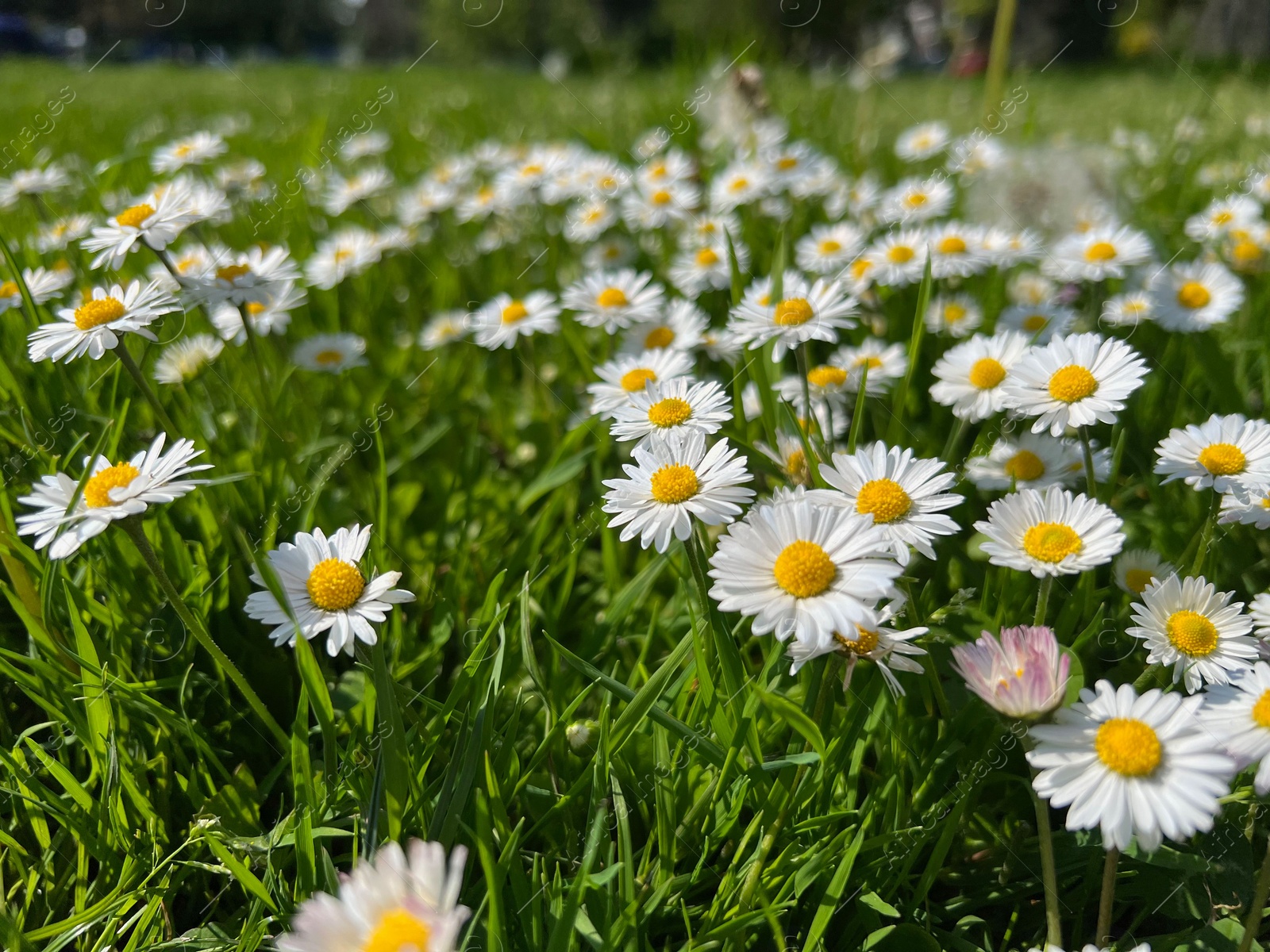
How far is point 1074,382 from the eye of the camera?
1249 millimetres

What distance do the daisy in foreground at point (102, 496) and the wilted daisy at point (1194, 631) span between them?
1161 mm

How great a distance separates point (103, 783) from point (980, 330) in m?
1.98

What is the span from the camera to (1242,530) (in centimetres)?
152

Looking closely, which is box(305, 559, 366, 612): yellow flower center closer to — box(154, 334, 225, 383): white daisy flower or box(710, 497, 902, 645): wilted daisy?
box(710, 497, 902, 645): wilted daisy

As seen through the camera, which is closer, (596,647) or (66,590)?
(66,590)

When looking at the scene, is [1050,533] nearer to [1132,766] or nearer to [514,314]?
[1132,766]

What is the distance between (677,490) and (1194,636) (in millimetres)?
645

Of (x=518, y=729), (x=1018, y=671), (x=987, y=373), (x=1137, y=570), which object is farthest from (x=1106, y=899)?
(x=987, y=373)

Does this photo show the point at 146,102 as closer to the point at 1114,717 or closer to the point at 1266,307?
the point at 1266,307

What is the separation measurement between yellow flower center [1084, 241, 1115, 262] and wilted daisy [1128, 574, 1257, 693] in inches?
42.6

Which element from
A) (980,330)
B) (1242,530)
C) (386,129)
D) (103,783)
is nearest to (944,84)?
(386,129)

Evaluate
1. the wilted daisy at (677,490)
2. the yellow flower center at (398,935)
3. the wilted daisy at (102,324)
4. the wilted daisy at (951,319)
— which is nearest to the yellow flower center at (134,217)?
the wilted daisy at (102,324)

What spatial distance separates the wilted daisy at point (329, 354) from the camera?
6.64ft

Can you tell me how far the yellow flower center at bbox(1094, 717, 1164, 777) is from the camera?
838 millimetres
